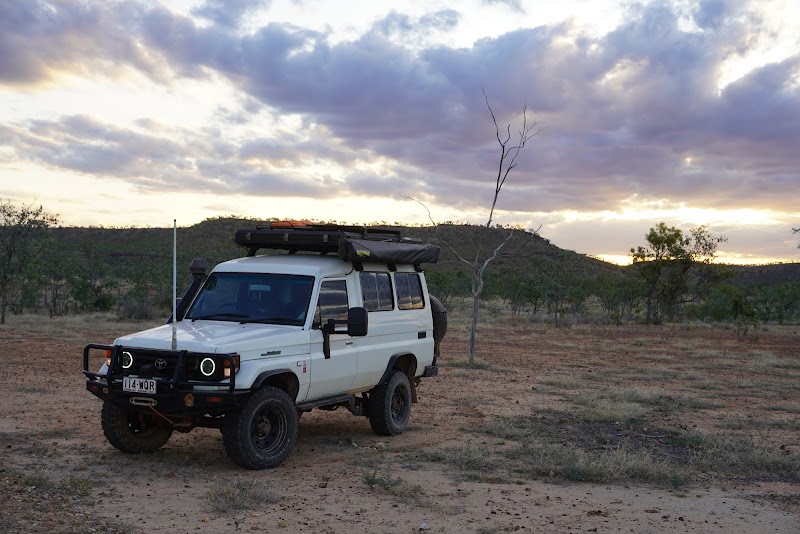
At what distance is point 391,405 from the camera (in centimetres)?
1047

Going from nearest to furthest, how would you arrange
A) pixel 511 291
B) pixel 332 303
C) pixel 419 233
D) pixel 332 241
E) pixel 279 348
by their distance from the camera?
pixel 279 348 → pixel 332 303 → pixel 332 241 → pixel 511 291 → pixel 419 233

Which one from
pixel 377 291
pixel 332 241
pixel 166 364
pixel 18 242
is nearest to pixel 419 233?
pixel 18 242

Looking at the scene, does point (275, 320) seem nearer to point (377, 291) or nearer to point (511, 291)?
point (377, 291)

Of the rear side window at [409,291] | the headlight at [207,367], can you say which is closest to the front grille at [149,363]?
the headlight at [207,367]

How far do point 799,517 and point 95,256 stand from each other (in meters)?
45.2

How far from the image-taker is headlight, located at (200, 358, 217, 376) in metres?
7.80

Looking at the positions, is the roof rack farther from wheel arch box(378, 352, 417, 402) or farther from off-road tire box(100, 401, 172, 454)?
off-road tire box(100, 401, 172, 454)

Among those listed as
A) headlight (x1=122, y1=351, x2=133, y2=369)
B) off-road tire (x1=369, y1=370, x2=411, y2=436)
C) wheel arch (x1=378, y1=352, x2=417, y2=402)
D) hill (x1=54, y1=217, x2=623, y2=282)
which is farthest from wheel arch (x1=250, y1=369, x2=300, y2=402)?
hill (x1=54, y1=217, x2=623, y2=282)

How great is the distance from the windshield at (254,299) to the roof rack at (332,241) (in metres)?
0.69

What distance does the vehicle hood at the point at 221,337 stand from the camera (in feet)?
25.9

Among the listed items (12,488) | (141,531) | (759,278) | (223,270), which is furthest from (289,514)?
(759,278)

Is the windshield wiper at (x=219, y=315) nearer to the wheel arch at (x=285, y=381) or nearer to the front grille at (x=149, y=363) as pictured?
the wheel arch at (x=285, y=381)

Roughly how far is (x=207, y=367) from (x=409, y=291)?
3569 millimetres

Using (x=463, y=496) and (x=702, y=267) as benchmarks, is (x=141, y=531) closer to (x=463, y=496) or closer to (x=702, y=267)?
(x=463, y=496)
